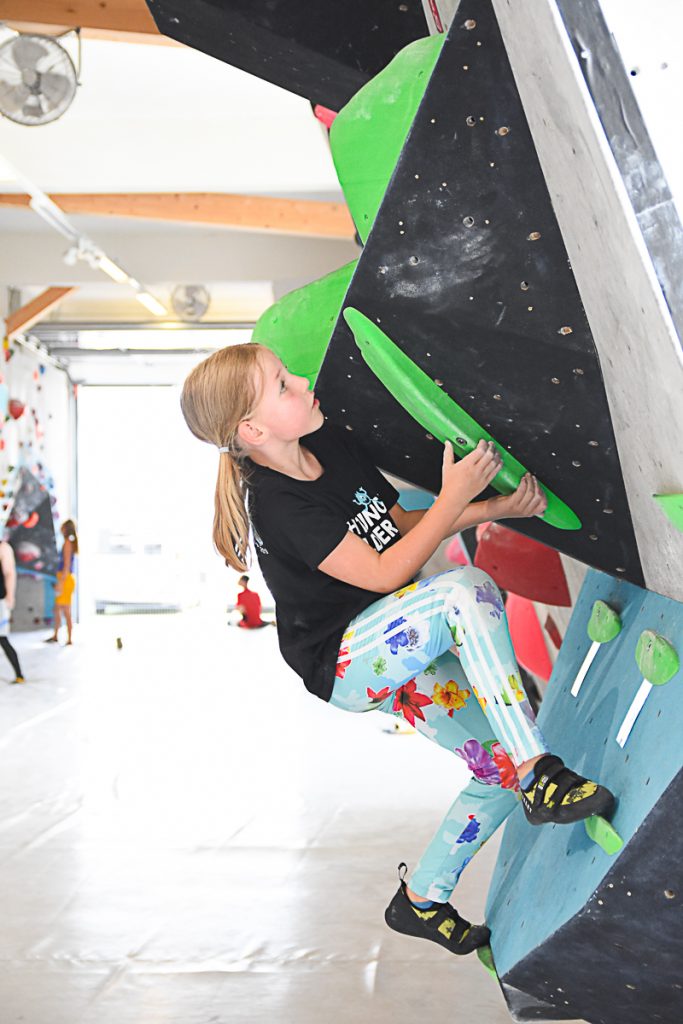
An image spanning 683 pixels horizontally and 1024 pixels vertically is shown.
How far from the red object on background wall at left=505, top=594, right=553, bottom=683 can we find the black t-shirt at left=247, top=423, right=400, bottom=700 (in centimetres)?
186

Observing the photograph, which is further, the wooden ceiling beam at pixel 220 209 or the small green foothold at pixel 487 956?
the wooden ceiling beam at pixel 220 209

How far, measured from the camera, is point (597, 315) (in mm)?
1223

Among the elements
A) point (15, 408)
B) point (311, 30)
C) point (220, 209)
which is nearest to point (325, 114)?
point (311, 30)

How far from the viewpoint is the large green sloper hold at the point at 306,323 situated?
5.65ft

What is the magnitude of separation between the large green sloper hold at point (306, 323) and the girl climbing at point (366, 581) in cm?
3

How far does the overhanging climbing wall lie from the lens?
115 centimetres

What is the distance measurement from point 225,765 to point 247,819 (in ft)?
2.85

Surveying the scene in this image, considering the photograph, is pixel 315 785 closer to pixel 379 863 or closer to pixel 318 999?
pixel 379 863

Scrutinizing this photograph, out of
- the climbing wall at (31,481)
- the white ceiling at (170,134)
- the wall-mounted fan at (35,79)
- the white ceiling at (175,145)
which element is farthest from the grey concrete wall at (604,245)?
the climbing wall at (31,481)

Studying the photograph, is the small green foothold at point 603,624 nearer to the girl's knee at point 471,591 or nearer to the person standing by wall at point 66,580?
the girl's knee at point 471,591

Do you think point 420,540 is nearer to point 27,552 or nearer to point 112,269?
point 112,269

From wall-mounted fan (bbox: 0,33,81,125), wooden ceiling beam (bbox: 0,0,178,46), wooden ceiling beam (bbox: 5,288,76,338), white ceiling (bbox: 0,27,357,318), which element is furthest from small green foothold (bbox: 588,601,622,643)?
wooden ceiling beam (bbox: 5,288,76,338)

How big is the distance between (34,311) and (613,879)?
988 centimetres

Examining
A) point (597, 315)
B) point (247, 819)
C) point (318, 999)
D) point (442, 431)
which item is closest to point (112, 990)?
point (318, 999)
